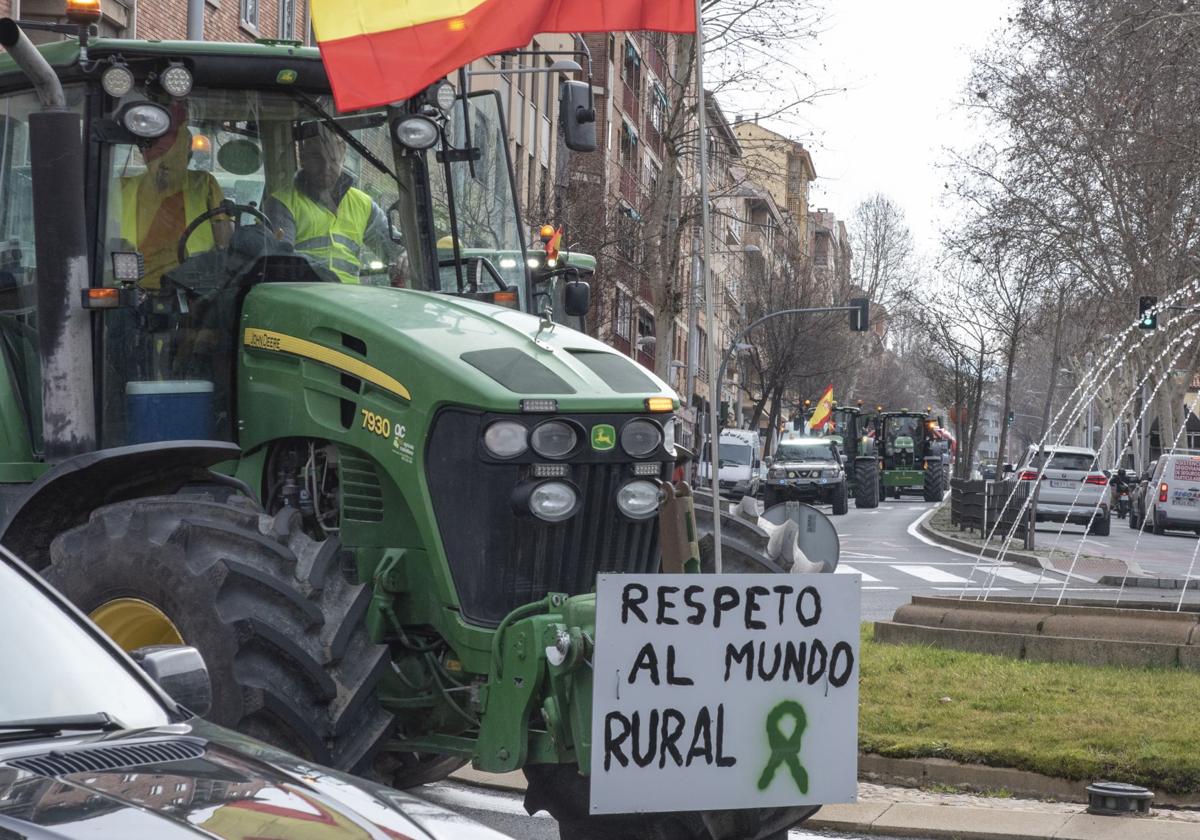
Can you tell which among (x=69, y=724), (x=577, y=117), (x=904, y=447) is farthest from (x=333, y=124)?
(x=904, y=447)

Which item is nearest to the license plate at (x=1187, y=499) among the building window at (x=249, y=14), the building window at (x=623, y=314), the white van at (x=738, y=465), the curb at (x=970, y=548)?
the curb at (x=970, y=548)

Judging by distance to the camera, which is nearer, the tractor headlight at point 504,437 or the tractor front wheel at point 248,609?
the tractor front wheel at point 248,609

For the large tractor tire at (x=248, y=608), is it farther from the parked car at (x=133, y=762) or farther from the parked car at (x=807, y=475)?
the parked car at (x=807, y=475)

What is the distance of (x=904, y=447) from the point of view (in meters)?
76.2

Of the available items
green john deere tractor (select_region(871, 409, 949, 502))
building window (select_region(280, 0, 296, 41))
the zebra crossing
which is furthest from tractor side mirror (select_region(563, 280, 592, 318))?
green john deere tractor (select_region(871, 409, 949, 502))

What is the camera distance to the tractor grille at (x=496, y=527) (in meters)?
6.39

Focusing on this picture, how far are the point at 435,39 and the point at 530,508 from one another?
2422 mm

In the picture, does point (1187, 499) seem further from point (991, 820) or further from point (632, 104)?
point (991, 820)

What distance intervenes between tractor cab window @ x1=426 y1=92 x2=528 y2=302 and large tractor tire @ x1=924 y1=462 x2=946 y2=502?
64.4 metres

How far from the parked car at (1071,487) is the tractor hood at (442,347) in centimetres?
3430

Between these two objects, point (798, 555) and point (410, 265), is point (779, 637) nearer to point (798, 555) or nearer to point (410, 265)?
point (798, 555)

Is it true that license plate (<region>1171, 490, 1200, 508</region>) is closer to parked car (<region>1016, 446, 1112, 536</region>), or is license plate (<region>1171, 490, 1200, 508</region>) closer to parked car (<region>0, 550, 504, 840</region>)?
parked car (<region>1016, 446, 1112, 536</region>)

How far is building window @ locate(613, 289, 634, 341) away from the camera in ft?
161

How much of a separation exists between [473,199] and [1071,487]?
35.6m
